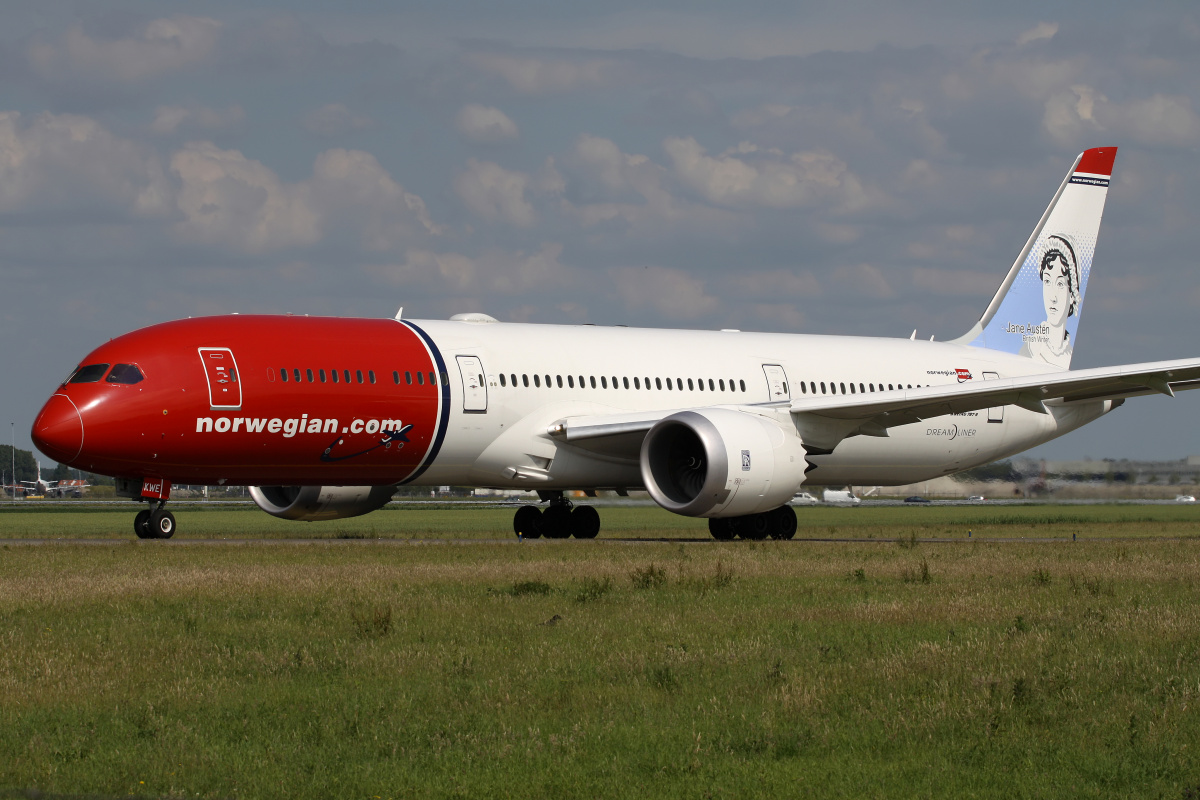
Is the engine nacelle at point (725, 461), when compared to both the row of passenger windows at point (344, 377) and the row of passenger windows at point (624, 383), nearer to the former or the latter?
the row of passenger windows at point (624, 383)

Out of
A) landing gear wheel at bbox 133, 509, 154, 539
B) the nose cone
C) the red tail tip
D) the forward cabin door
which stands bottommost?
landing gear wheel at bbox 133, 509, 154, 539

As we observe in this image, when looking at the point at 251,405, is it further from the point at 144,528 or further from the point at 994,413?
the point at 994,413

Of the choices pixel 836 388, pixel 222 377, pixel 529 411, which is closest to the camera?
pixel 222 377

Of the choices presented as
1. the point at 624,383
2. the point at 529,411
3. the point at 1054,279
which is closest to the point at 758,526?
the point at 624,383

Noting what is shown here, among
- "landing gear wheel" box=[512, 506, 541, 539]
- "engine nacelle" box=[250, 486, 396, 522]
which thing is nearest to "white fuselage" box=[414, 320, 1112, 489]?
"landing gear wheel" box=[512, 506, 541, 539]

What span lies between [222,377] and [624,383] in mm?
8105

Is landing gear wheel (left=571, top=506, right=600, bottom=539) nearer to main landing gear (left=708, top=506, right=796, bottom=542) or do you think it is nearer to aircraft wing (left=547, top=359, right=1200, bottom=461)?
aircraft wing (left=547, top=359, right=1200, bottom=461)

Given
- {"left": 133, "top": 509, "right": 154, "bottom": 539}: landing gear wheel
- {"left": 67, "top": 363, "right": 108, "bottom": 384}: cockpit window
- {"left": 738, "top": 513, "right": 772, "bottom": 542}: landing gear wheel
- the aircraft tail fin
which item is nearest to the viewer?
{"left": 67, "top": 363, "right": 108, "bottom": 384}: cockpit window

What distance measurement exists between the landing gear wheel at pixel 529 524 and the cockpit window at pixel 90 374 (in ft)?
30.1

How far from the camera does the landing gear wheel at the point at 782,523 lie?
28188mm

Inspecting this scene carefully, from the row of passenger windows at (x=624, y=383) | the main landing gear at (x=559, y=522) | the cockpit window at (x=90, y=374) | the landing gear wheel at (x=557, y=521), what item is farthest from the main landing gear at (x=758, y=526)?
the cockpit window at (x=90, y=374)

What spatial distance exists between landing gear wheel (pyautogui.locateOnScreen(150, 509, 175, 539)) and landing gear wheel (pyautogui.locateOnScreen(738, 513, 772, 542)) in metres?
10.9

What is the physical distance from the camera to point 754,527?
2780cm

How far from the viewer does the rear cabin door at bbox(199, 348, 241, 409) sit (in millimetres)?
22000
